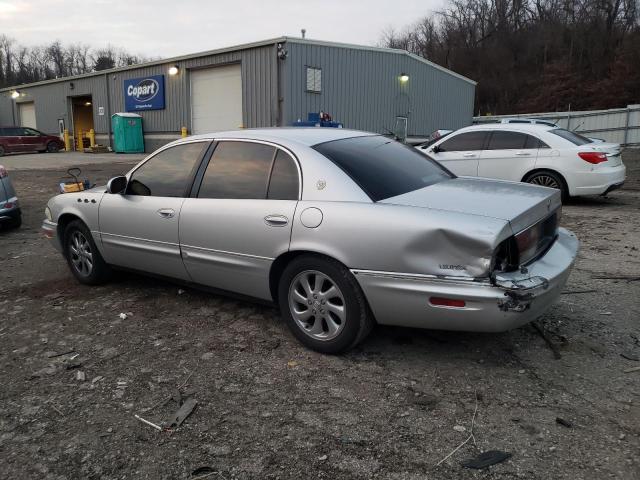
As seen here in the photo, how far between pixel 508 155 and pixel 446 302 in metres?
6.98

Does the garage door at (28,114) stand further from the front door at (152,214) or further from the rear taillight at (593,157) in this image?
the rear taillight at (593,157)

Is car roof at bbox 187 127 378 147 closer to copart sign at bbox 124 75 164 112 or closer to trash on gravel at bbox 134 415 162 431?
trash on gravel at bbox 134 415 162 431

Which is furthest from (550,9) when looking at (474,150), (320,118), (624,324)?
(624,324)

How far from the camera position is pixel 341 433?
259 centimetres

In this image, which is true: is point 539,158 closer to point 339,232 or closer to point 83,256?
point 339,232

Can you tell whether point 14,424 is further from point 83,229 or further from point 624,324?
point 624,324

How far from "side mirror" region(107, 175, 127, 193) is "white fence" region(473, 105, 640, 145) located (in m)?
27.9

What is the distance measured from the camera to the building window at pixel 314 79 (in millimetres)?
18766

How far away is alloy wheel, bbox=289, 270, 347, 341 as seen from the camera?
3.28m

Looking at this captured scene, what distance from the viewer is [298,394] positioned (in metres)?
2.96

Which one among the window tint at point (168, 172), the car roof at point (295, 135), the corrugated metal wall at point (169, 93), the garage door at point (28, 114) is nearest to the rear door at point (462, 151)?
the car roof at point (295, 135)

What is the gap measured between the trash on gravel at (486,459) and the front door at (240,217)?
5.51 ft

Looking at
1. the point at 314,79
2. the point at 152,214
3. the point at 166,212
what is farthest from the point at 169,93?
the point at 166,212

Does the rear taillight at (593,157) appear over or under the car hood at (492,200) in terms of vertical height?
over
